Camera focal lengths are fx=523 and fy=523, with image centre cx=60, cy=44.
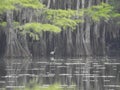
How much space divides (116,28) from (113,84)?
2465 centimetres

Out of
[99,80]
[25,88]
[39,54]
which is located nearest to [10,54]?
[39,54]

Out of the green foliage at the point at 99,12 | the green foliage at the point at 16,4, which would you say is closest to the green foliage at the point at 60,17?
the green foliage at the point at 16,4

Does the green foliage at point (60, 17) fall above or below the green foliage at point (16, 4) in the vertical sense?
below

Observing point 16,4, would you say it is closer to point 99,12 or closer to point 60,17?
point 60,17

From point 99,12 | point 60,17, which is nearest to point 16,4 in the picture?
point 60,17

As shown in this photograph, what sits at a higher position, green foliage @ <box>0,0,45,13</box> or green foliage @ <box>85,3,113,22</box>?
green foliage @ <box>0,0,45,13</box>

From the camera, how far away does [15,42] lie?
85.4 ft

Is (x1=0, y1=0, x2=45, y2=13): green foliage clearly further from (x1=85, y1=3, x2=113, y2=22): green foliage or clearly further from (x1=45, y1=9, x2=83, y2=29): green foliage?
(x1=85, y1=3, x2=113, y2=22): green foliage

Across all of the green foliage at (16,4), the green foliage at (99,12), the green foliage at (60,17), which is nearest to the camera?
the green foliage at (16,4)

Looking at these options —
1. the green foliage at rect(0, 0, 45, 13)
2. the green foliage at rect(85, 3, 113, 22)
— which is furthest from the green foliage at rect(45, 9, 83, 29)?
the green foliage at rect(85, 3, 113, 22)

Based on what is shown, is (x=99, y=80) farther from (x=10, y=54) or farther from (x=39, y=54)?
(x=39, y=54)

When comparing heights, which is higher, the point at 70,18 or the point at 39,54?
the point at 70,18

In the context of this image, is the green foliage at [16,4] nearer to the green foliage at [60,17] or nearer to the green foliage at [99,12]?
the green foliage at [60,17]

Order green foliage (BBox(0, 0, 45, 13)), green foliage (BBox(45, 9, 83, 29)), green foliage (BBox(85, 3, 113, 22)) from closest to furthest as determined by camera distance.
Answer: green foliage (BBox(0, 0, 45, 13)) < green foliage (BBox(45, 9, 83, 29)) < green foliage (BBox(85, 3, 113, 22))
